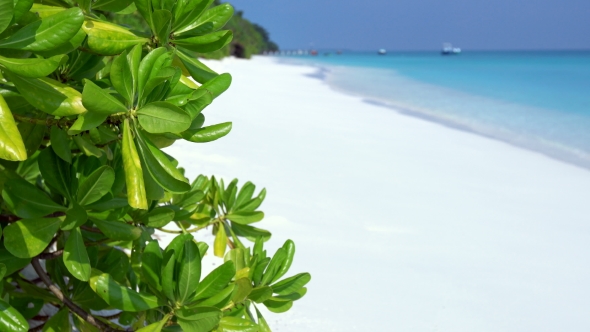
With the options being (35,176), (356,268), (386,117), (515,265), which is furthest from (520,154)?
(35,176)

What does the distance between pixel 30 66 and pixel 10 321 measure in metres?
0.40

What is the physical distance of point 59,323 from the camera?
1.14 metres

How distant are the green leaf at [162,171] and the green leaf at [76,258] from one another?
0.21 m

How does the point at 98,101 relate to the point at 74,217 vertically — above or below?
above

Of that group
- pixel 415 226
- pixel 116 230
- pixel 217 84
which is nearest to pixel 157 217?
pixel 116 230

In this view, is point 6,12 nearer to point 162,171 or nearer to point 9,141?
point 9,141

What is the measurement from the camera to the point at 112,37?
83 cm

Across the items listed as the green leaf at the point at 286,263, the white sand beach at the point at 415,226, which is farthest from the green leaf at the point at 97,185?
the white sand beach at the point at 415,226

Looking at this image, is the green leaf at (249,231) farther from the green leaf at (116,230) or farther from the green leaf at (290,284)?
the green leaf at (116,230)

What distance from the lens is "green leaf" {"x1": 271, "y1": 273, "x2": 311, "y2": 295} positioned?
1158 mm

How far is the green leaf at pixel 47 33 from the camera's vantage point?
0.68 m

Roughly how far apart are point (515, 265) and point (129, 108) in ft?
8.07

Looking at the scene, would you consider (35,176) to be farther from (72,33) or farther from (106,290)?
(72,33)

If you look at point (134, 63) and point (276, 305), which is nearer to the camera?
point (134, 63)
